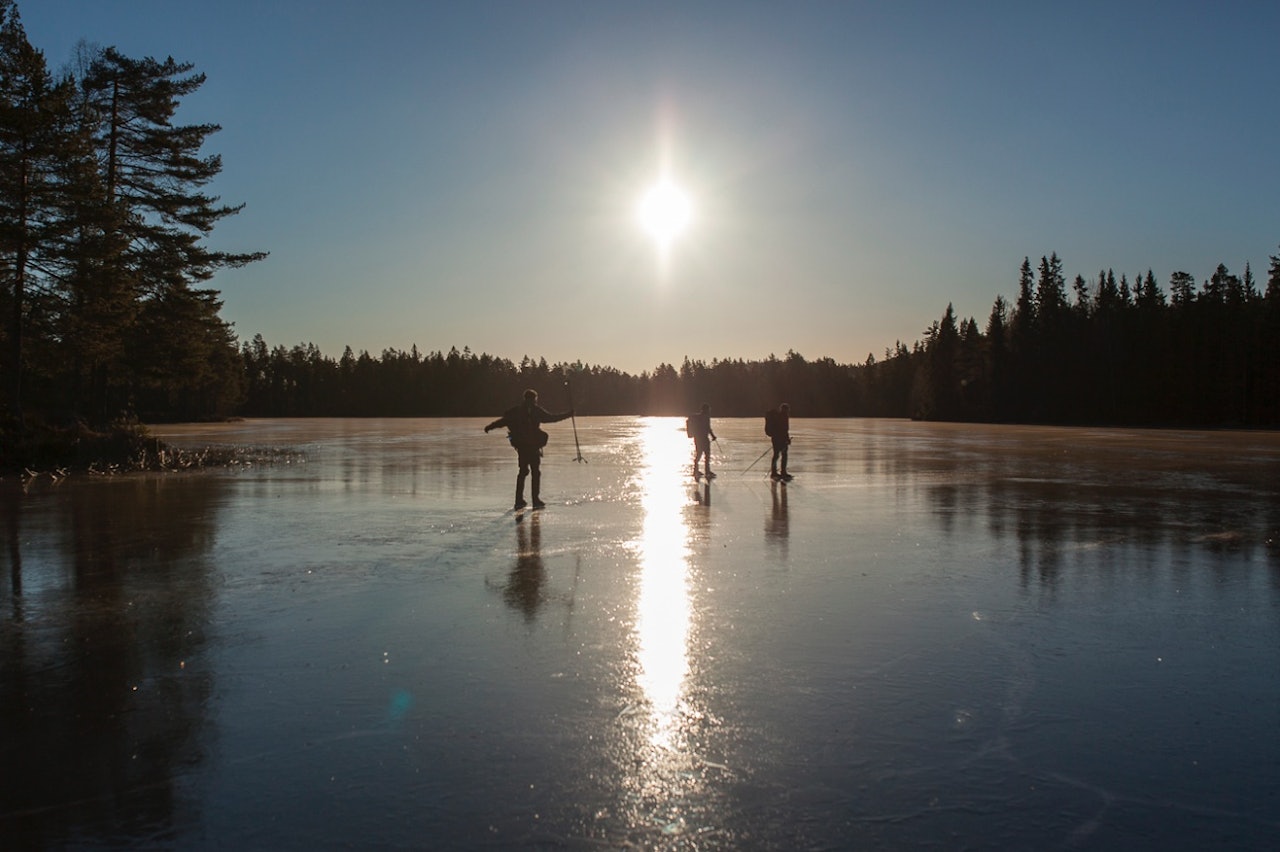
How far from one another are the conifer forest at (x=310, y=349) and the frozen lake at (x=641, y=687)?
11.0 metres

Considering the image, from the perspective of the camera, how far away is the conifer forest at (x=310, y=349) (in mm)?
23547

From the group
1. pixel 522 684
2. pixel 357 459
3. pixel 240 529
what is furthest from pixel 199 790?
pixel 357 459

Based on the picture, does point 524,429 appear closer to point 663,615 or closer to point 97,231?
point 663,615

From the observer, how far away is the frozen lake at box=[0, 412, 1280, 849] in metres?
3.41

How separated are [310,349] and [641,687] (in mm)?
164943

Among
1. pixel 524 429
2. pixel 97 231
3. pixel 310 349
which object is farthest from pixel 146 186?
pixel 310 349

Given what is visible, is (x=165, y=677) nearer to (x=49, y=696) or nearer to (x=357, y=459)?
(x=49, y=696)

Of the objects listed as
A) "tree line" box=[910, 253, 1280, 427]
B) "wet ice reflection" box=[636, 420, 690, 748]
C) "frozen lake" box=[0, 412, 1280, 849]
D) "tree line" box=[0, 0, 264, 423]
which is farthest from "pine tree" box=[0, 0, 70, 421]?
"tree line" box=[910, 253, 1280, 427]

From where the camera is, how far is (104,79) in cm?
2825

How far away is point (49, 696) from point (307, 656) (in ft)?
4.56

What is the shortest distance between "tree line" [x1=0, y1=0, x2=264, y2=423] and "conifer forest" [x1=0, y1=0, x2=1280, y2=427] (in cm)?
6

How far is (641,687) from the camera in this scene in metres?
4.95

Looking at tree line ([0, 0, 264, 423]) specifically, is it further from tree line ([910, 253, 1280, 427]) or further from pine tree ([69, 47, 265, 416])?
tree line ([910, 253, 1280, 427])

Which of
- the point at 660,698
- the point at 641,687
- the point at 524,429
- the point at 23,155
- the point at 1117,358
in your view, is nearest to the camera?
the point at 660,698
